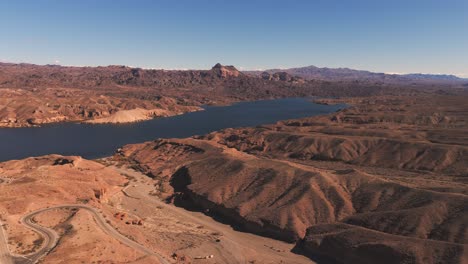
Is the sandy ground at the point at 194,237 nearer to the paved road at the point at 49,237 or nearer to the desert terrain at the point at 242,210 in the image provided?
the desert terrain at the point at 242,210

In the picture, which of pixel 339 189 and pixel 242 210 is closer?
pixel 242 210

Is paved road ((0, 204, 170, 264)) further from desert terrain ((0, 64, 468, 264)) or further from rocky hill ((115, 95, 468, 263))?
rocky hill ((115, 95, 468, 263))

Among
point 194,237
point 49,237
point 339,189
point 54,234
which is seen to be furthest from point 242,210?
point 49,237

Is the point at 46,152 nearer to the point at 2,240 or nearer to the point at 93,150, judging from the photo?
the point at 93,150

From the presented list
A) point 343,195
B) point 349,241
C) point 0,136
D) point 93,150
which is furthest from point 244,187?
point 0,136

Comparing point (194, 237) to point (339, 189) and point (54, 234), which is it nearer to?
point (54, 234)

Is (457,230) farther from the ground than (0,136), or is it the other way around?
(457,230)

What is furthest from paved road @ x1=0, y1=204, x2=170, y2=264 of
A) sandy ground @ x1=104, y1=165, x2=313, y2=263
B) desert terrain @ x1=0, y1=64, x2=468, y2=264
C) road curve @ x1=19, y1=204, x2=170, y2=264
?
sandy ground @ x1=104, y1=165, x2=313, y2=263
